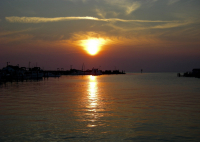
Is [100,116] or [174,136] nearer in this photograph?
[174,136]

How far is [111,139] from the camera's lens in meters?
14.4

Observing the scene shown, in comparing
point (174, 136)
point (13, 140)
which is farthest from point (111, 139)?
point (13, 140)

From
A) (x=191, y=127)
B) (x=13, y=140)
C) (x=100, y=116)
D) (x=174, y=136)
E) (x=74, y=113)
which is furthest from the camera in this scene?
(x=74, y=113)

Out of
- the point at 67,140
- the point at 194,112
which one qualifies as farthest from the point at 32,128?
the point at 194,112

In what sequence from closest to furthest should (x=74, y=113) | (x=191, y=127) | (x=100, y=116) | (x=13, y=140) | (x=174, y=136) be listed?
(x=13, y=140) < (x=174, y=136) < (x=191, y=127) < (x=100, y=116) < (x=74, y=113)

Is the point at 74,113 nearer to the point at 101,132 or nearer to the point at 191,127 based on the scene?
the point at 101,132

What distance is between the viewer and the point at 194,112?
933 inches

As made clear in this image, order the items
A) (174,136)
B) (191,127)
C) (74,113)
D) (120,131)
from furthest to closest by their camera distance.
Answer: (74,113)
(191,127)
(120,131)
(174,136)

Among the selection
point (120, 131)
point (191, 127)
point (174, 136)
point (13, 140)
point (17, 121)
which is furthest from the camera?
point (17, 121)

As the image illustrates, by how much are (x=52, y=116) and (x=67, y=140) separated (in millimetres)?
7811

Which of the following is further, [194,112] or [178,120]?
[194,112]

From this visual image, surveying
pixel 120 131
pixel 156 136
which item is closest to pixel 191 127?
pixel 156 136

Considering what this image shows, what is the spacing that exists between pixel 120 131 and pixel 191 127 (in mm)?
5741

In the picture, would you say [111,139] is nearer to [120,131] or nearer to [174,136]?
A: [120,131]
